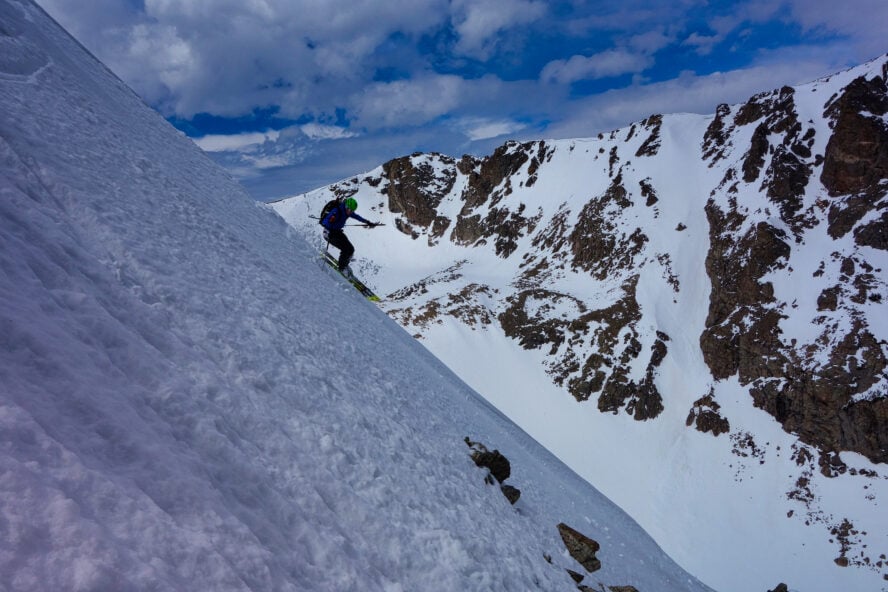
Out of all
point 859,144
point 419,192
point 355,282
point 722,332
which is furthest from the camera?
point 419,192

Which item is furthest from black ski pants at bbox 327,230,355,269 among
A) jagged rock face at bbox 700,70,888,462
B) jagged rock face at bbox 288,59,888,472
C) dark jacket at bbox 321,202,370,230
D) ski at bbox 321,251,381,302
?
jagged rock face at bbox 700,70,888,462

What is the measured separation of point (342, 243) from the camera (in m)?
19.5

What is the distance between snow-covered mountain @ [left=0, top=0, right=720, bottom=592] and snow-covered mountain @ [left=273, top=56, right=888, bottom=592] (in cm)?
4294

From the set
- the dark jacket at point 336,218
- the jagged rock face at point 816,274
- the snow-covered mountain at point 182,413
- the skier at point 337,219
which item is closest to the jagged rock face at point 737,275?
the jagged rock face at point 816,274

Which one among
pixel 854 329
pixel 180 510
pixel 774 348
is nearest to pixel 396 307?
pixel 774 348

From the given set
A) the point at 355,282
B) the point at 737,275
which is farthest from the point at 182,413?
the point at 737,275

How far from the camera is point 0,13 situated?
976 cm

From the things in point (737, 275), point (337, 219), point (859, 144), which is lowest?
point (337, 219)

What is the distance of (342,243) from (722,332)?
55.2m

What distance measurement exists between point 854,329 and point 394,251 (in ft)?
368

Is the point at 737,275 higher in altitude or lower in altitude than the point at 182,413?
higher

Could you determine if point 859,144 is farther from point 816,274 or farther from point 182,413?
point 182,413

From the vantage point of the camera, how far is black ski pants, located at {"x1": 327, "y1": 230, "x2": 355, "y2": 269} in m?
18.5

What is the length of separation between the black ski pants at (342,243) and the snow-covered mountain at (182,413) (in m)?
6.49
